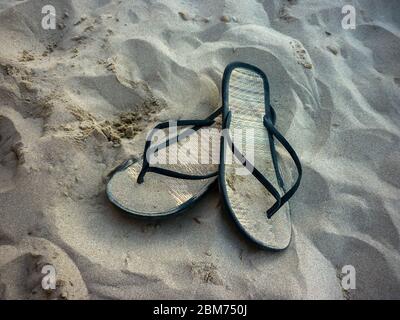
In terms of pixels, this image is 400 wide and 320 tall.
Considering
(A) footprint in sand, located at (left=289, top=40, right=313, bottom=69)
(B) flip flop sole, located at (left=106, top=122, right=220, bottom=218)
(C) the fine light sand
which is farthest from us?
(A) footprint in sand, located at (left=289, top=40, right=313, bottom=69)

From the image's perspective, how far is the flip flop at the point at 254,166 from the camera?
50.5 inches

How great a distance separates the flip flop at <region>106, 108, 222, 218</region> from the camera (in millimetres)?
1250

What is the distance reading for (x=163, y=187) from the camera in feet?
4.35

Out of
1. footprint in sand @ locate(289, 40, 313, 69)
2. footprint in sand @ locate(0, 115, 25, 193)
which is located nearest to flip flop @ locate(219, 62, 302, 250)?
footprint in sand @ locate(289, 40, 313, 69)

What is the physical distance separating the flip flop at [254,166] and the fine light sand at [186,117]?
5 cm

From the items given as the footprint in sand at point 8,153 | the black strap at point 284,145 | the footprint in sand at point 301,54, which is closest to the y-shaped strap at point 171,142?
the black strap at point 284,145

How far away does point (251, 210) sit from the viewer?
1.32m

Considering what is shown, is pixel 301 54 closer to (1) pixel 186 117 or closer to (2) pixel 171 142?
(1) pixel 186 117

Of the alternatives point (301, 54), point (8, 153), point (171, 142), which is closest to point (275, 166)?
point (171, 142)

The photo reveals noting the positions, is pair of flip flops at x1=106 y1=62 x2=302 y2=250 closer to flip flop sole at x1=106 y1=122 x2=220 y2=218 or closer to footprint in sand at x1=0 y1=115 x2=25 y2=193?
flip flop sole at x1=106 y1=122 x2=220 y2=218

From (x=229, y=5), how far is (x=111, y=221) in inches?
55.6

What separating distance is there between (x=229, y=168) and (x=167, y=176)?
238 mm
